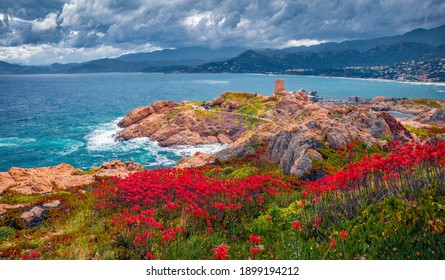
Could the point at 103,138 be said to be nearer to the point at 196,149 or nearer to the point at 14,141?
the point at 14,141

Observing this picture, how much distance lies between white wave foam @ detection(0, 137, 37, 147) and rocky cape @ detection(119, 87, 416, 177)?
64.0 feet

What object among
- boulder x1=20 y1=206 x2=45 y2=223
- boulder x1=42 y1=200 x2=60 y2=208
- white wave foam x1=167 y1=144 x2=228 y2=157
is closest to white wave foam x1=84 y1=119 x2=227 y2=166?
white wave foam x1=167 y1=144 x2=228 y2=157

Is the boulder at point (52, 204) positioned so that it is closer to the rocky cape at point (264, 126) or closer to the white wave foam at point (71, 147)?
the rocky cape at point (264, 126)

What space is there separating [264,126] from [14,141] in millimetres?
55312

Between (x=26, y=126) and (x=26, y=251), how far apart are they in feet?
279

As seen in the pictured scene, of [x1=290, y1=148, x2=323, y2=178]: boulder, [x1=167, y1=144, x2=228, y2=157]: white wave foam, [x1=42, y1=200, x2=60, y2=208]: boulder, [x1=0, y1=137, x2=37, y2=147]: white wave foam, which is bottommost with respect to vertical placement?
[x1=167, y1=144, x2=228, y2=157]: white wave foam

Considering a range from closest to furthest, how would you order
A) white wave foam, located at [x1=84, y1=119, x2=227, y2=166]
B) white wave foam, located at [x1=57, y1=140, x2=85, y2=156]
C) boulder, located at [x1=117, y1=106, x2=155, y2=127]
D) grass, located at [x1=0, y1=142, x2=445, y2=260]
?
grass, located at [x1=0, y1=142, x2=445, y2=260] → white wave foam, located at [x1=84, y1=119, x2=227, y2=166] → white wave foam, located at [x1=57, y1=140, x2=85, y2=156] → boulder, located at [x1=117, y1=106, x2=155, y2=127]

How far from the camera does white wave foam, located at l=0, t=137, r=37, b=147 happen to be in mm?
60491

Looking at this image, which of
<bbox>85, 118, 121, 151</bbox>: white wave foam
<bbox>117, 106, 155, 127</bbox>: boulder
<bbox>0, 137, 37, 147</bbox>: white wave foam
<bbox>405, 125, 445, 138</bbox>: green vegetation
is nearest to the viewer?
<bbox>405, 125, 445, 138</bbox>: green vegetation

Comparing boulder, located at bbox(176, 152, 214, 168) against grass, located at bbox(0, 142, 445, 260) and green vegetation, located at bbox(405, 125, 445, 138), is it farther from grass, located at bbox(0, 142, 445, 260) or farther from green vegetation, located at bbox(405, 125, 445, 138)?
grass, located at bbox(0, 142, 445, 260)

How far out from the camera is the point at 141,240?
756 cm
